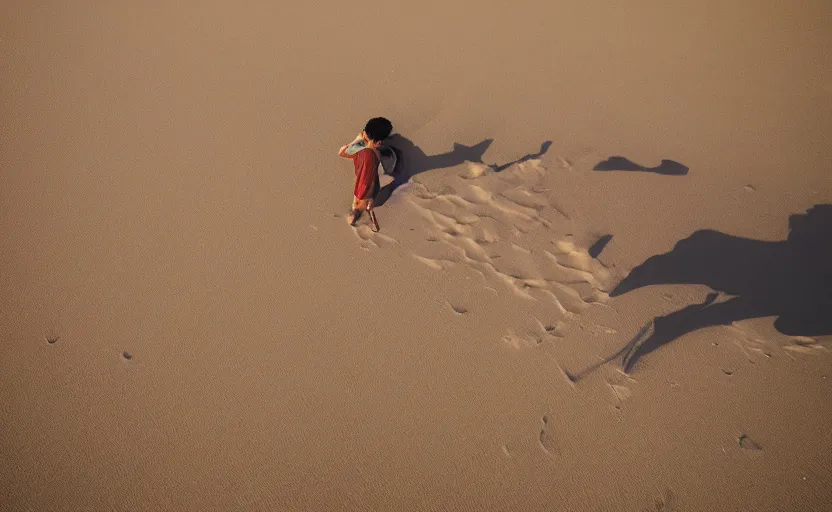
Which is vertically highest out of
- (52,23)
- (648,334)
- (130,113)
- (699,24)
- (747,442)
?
(52,23)

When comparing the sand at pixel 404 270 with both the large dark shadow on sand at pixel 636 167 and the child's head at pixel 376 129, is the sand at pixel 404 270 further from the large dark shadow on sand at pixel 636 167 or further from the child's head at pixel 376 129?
the child's head at pixel 376 129

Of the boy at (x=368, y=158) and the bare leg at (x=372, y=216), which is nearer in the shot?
the boy at (x=368, y=158)

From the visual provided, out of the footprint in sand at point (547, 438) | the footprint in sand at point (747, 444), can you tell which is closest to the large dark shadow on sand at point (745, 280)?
the footprint in sand at point (547, 438)

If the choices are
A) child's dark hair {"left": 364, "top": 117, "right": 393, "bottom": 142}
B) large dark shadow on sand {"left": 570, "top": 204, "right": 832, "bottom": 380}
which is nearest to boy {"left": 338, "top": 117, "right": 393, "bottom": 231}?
child's dark hair {"left": 364, "top": 117, "right": 393, "bottom": 142}

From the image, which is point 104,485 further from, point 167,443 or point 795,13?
point 795,13

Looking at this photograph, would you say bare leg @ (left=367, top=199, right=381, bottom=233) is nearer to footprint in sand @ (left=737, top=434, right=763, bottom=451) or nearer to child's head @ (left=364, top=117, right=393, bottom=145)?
child's head @ (left=364, top=117, right=393, bottom=145)

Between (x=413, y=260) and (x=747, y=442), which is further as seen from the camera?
(x=413, y=260)

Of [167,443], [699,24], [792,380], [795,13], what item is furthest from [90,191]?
[795,13]
